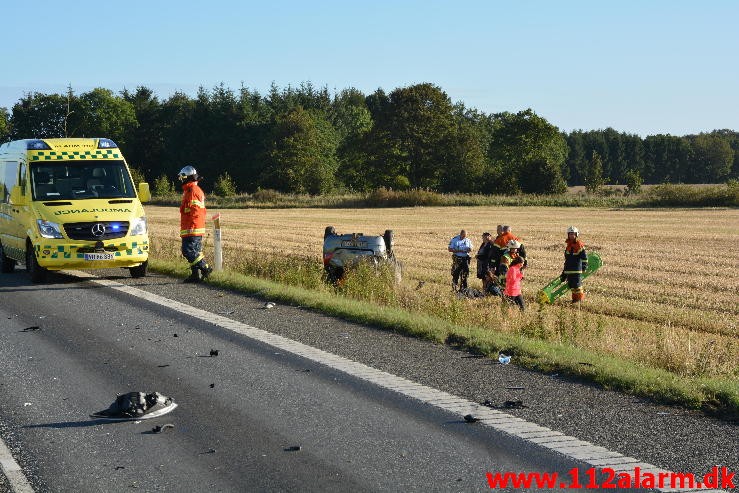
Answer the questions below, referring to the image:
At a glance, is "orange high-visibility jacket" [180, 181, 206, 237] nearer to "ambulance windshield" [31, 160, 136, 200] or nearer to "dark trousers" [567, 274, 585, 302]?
"ambulance windshield" [31, 160, 136, 200]

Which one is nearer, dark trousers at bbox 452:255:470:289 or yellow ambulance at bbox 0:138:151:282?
yellow ambulance at bbox 0:138:151:282

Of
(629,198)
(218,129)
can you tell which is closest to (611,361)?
(629,198)

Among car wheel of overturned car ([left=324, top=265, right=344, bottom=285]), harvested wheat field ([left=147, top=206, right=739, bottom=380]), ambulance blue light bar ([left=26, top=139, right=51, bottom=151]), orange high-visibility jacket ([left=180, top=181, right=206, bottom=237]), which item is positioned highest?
ambulance blue light bar ([left=26, top=139, right=51, bottom=151])

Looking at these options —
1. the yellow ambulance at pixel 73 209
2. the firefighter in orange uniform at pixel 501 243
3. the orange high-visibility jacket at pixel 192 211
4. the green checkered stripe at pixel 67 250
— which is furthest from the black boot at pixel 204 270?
the firefighter in orange uniform at pixel 501 243

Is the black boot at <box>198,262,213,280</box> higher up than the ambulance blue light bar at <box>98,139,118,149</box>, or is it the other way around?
the ambulance blue light bar at <box>98,139,118,149</box>

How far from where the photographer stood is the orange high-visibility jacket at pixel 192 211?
16.5 m

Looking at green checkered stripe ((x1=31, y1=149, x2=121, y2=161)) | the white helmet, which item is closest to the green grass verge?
the white helmet

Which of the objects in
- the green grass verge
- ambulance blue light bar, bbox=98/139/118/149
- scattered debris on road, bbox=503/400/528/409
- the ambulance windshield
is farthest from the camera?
ambulance blue light bar, bbox=98/139/118/149

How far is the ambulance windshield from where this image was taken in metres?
17.1

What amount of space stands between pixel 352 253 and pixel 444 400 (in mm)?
9547

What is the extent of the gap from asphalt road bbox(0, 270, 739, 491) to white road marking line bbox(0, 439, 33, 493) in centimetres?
6

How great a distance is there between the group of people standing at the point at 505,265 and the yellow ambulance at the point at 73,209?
596cm

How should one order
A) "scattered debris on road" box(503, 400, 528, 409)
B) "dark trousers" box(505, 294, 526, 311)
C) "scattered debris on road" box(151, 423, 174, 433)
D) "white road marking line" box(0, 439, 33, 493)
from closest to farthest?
"white road marking line" box(0, 439, 33, 493)
"scattered debris on road" box(151, 423, 174, 433)
"scattered debris on road" box(503, 400, 528, 409)
"dark trousers" box(505, 294, 526, 311)

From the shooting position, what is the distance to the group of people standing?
650 inches
